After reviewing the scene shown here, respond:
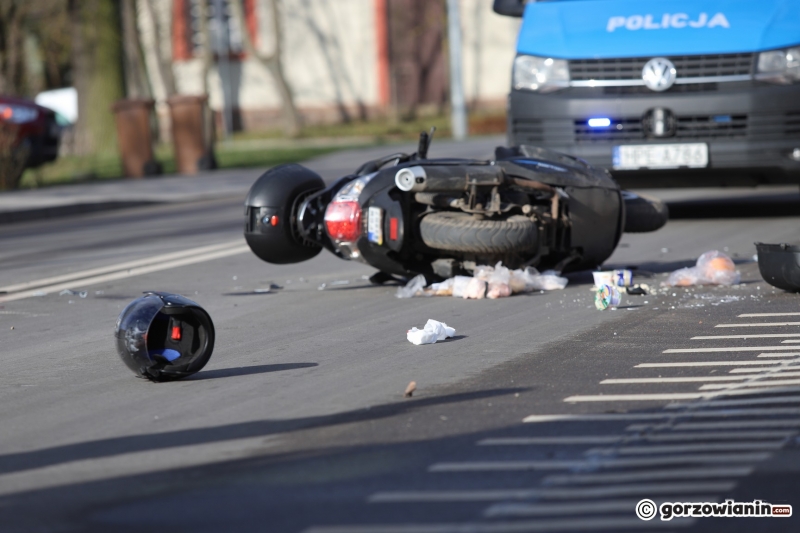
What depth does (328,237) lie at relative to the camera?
7.50 metres

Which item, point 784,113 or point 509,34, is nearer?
point 784,113

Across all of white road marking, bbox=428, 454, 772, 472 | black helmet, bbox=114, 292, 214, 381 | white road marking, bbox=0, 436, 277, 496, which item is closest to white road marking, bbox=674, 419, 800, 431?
white road marking, bbox=428, 454, 772, 472

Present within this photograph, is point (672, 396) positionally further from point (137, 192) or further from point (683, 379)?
point (137, 192)

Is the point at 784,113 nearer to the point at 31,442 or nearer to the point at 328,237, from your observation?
the point at 328,237

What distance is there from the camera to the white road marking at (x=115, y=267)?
8.87 meters

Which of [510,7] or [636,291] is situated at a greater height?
[510,7]

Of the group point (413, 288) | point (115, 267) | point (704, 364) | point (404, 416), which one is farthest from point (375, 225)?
point (115, 267)

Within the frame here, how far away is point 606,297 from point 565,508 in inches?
137

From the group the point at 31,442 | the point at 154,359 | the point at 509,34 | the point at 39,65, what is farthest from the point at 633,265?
the point at 39,65

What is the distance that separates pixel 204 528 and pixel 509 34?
115 feet

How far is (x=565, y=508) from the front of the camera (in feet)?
11.1

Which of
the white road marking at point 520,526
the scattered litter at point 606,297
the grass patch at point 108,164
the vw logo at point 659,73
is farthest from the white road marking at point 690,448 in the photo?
the grass patch at point 108,164

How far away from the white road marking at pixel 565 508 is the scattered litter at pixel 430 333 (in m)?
2.54

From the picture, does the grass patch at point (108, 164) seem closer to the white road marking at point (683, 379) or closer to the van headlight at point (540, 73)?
the van headlight at point (540, 73)
